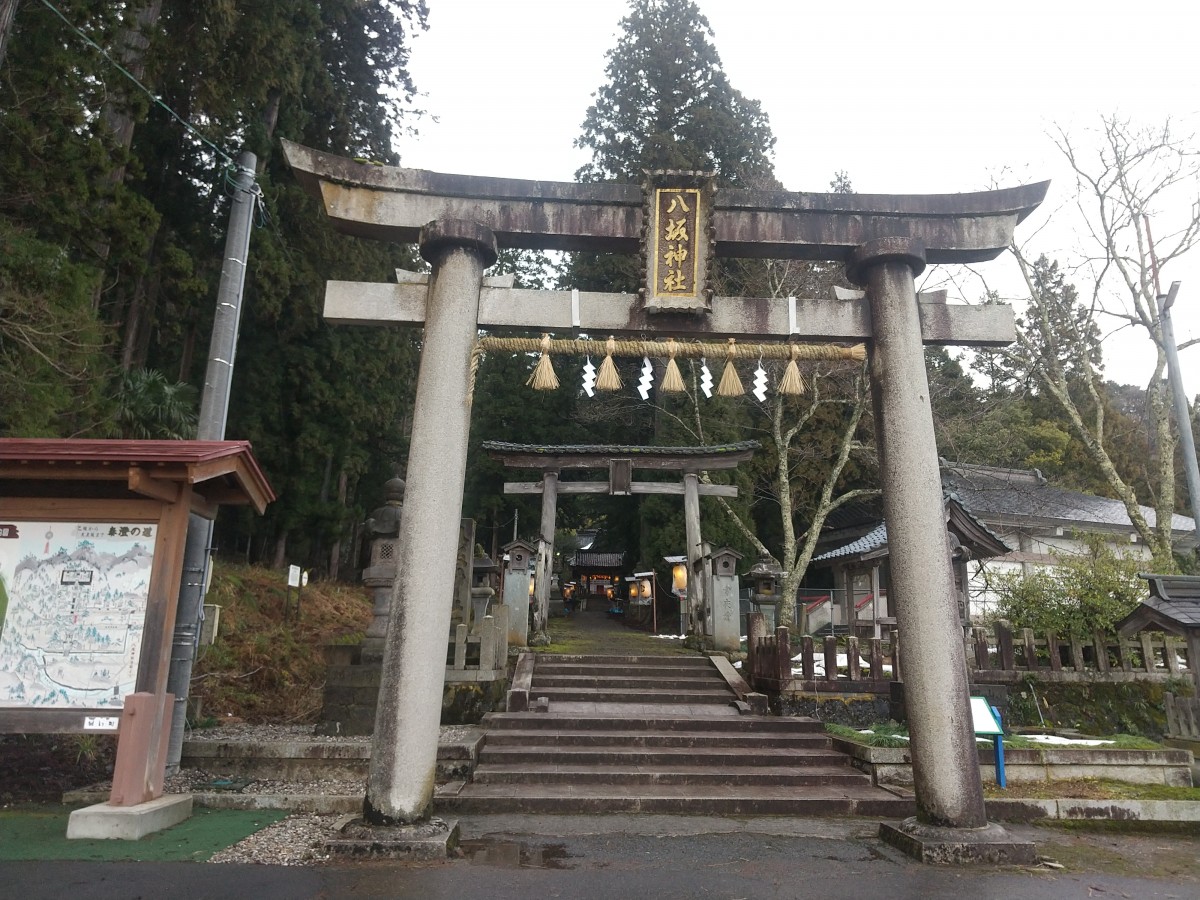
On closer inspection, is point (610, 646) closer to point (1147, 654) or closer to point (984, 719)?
point (984, 719)

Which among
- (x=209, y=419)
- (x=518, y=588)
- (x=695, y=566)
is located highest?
(x=209, y=419)

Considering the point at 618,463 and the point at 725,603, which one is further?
the point at 618,463

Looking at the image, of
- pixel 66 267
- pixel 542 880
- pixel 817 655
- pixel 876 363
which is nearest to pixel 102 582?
pixel 542 880

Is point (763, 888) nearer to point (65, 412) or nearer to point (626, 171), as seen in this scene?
point (65, 412)

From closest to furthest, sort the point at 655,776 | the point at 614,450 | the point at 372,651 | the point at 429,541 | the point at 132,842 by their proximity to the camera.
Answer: the point at 132,842, the point at 429,541, the point at 655,776, the point at 372,651, the point at 614,450

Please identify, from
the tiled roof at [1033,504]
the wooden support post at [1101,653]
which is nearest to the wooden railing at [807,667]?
the wooden support post at [1101,653]

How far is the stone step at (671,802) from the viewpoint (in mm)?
6426

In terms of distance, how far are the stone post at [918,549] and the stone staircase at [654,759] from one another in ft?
6.01

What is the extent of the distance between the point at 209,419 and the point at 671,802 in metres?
5.74

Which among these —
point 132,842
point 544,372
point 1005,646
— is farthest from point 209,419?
point 1005,646

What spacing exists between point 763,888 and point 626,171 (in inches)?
914

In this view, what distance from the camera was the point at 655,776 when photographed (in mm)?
7180

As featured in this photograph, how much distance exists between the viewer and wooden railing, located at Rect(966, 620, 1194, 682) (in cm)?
1048

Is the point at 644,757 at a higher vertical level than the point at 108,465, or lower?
lower
